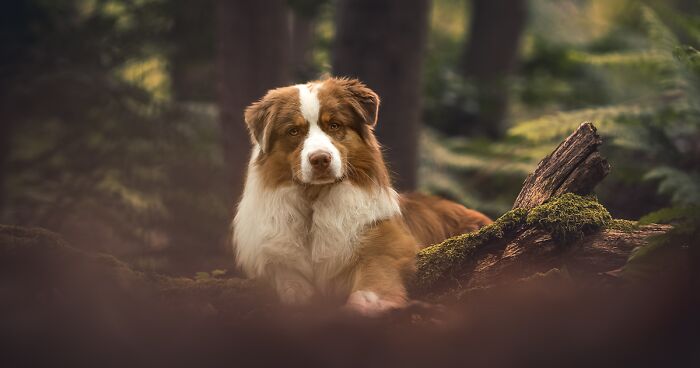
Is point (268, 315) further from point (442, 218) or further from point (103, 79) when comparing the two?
point (103, 79)

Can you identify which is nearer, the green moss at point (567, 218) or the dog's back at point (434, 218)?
the green moss at point (567, 218)

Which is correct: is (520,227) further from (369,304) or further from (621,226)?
(369,304)

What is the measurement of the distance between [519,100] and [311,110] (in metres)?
9.71

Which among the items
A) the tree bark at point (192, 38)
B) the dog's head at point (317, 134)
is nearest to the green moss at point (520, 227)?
the dog's head at point (317, 134)

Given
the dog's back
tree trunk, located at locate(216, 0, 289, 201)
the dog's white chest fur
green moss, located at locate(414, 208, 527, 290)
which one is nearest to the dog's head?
the dog's white chest fur

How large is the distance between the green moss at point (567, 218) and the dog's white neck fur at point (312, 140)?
1067 millimetres

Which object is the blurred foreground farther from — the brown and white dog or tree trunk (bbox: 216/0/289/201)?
tree trunk (bbox: 216/0/289/201)

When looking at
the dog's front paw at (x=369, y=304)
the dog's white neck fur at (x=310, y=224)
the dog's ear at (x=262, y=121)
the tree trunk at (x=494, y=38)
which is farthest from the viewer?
the tree trunk at (x=494, y=38)

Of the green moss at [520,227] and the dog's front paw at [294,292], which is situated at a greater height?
the green moss at [520,227]

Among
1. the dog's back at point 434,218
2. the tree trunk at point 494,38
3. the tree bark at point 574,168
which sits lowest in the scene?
the dog's back at point 434,218

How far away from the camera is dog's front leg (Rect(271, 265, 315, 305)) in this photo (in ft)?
12.1

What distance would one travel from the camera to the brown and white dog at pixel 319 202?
12.3ft

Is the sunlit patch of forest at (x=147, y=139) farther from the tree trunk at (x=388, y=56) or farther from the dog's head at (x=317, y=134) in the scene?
the dog's head at (x=317, y=134)

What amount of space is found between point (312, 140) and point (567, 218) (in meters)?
1.41
